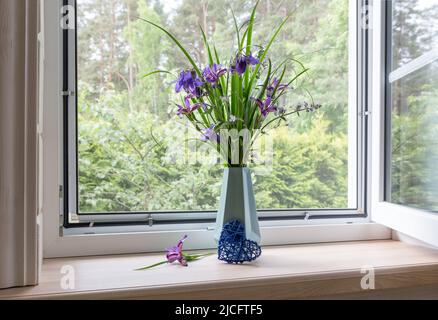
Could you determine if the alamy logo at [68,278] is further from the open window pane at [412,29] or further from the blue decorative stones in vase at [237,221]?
the open window pane at [412,29]

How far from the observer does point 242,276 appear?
84cm

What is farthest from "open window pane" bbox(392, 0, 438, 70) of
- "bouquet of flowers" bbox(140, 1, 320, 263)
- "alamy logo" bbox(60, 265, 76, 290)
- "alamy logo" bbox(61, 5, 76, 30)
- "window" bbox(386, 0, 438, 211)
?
"alamy logo" bbox(60, 265, 76, 290)

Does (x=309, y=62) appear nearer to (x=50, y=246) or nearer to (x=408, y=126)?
(x=408, y=126)

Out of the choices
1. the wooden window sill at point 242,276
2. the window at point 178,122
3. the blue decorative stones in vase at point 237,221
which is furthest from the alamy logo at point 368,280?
the window at point 178,122

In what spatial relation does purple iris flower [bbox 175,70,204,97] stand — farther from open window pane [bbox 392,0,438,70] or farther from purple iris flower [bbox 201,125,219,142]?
open window pane [bbox 392,0,438,70]

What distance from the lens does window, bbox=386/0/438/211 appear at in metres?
1.04

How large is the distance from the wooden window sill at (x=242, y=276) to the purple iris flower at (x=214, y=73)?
1.55 ft

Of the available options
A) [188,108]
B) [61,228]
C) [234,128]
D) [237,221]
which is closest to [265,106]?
[234,128]

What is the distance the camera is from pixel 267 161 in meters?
1.22

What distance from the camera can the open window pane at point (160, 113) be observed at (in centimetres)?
110

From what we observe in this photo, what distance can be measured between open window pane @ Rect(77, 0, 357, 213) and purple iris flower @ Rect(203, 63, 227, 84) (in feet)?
0.68

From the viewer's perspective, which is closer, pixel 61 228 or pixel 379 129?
pixel 61 228

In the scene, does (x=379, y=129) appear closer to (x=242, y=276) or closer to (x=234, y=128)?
(x=234, y=128)

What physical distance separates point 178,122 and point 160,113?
6cm
